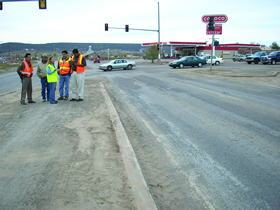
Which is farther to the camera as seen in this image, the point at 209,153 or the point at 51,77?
the point at 51,77

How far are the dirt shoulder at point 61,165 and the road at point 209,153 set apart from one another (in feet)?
1.68

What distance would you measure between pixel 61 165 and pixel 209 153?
96.2 inches

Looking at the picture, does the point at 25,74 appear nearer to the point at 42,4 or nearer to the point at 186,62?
the point at 42,4

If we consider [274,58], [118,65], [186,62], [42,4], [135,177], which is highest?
[42,4]

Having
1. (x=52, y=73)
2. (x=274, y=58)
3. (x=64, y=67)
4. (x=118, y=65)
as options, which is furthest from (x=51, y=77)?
(x=274, y=58)

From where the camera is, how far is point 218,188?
3.21 m

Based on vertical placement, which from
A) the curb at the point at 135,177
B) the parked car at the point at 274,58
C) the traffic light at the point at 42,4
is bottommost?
the curb at the point at 135,177

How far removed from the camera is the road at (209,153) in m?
3.04

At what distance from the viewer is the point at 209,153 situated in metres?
4.31

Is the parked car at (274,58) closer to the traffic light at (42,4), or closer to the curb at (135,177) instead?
Result: the traffic light at (42,4)

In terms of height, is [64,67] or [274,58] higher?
[274,58]

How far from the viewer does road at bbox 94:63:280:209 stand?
304 cm

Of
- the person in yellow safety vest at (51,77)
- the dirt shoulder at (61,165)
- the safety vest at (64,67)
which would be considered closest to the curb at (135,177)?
the dirt shoulder at (61,165)

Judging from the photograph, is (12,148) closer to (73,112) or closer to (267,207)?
(73,112)
